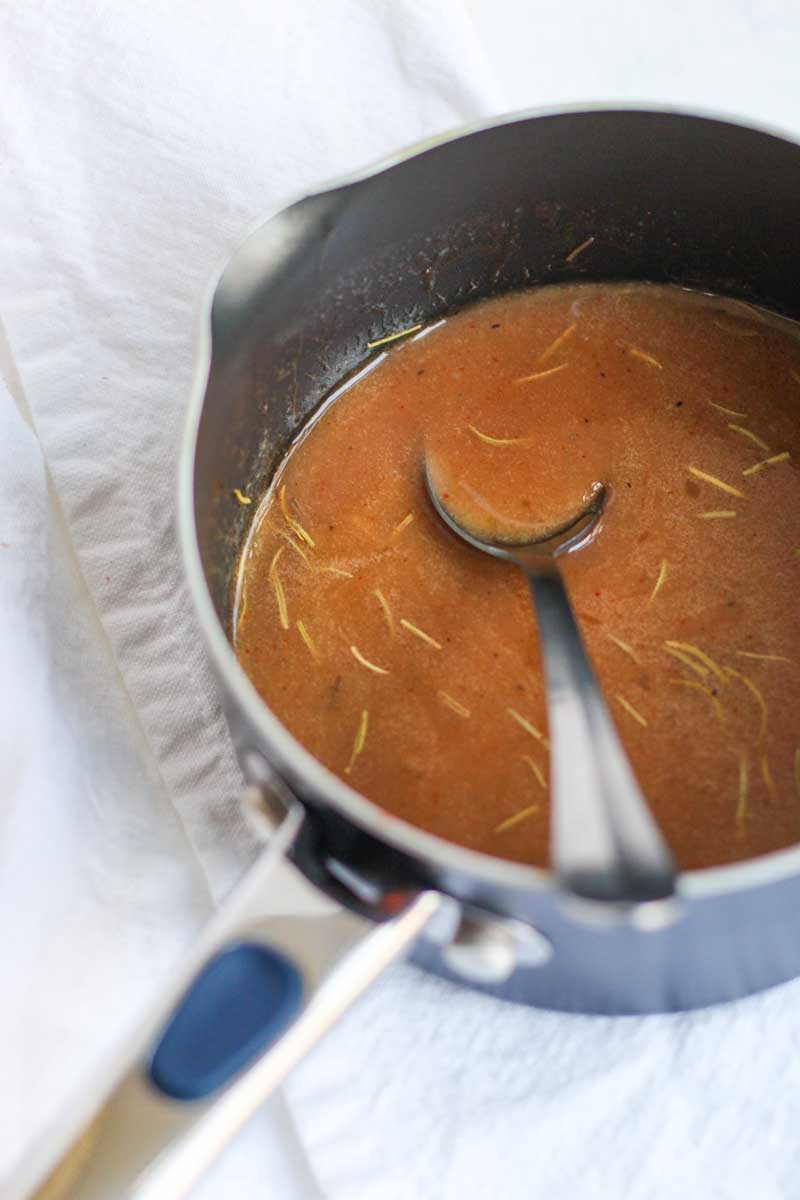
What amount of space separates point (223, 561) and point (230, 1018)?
288 millimetres

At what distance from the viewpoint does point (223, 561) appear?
0.80 meters

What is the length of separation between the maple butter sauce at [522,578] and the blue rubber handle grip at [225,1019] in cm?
15

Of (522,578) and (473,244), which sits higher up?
(473,244)

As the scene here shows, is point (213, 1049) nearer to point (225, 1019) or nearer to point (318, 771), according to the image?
point (225, 1019)

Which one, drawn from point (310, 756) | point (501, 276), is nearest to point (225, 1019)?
point (310, 756)

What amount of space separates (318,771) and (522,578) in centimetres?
24

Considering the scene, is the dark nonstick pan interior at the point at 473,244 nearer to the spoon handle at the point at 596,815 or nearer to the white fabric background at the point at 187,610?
the white fabric background at the point at 187,610

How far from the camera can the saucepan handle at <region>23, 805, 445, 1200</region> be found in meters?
0.58

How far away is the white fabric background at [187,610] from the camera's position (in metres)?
0.73

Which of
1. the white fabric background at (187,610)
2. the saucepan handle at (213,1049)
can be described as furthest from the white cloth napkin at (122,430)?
the saucepan handle at (213,1049)

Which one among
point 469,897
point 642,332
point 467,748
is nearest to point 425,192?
point 642,332

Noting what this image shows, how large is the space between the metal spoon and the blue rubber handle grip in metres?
0.13

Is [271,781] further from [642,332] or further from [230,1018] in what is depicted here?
[642,332]

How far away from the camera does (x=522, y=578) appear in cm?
79
